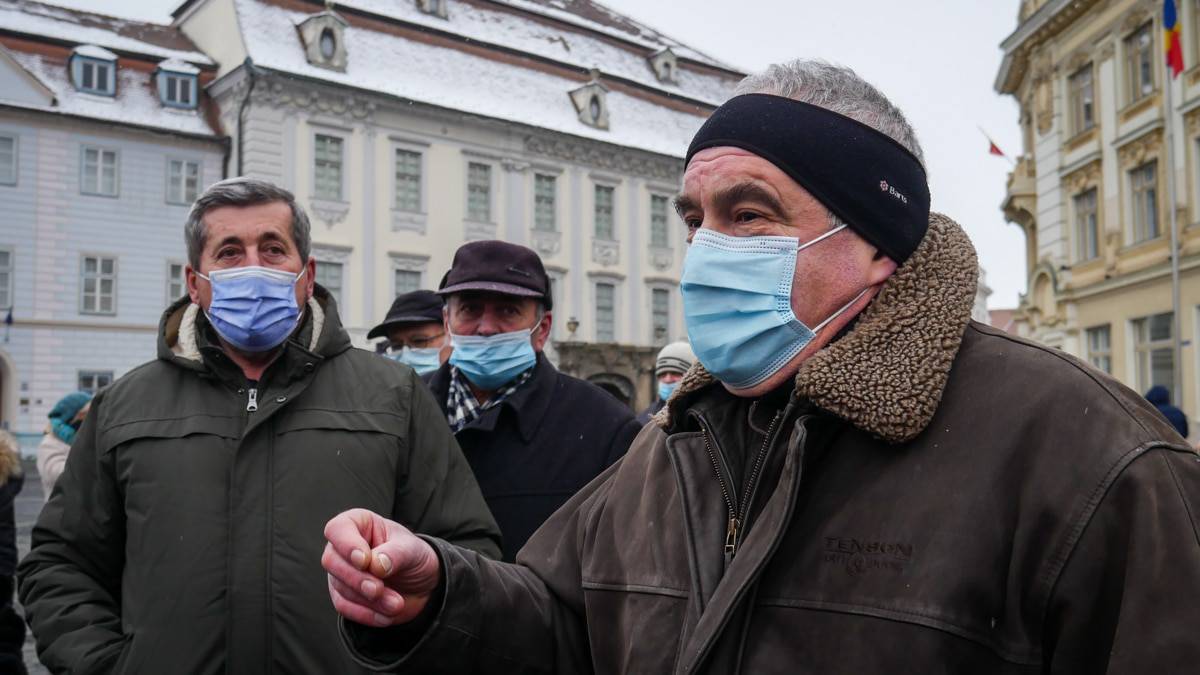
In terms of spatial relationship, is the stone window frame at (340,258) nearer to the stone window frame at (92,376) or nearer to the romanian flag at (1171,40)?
the stone window frame at (92,376)

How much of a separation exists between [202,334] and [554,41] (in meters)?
33.0

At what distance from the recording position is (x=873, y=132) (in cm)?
182

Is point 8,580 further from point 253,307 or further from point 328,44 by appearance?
point 328,44

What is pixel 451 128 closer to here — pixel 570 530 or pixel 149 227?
pixel 149 227

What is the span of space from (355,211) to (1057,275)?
1739 centimetres

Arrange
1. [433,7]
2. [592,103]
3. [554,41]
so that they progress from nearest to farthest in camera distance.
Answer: [433,7] < [592,103] < [554,41]

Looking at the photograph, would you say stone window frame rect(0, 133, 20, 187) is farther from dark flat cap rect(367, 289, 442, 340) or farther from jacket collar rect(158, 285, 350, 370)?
jacket collar rect(158, 285, 350, 370)

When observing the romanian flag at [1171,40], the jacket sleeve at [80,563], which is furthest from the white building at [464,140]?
the jacket sleeve at [80,563]

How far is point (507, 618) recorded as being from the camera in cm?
195

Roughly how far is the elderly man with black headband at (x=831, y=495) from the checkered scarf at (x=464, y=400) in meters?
1.87

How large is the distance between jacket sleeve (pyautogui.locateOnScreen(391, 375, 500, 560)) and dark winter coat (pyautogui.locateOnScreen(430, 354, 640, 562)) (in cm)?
57

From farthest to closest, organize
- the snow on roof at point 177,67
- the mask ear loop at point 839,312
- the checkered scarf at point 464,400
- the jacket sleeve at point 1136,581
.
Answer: the snow on roof at point 177,67
the checkered scarf at point 464,400
the mask ear loop at point 839,312
the jacket sleeve at point 1136,581

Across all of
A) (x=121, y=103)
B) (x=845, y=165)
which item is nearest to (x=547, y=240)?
(x=121, y=103)

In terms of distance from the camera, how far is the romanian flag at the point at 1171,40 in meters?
15.9
